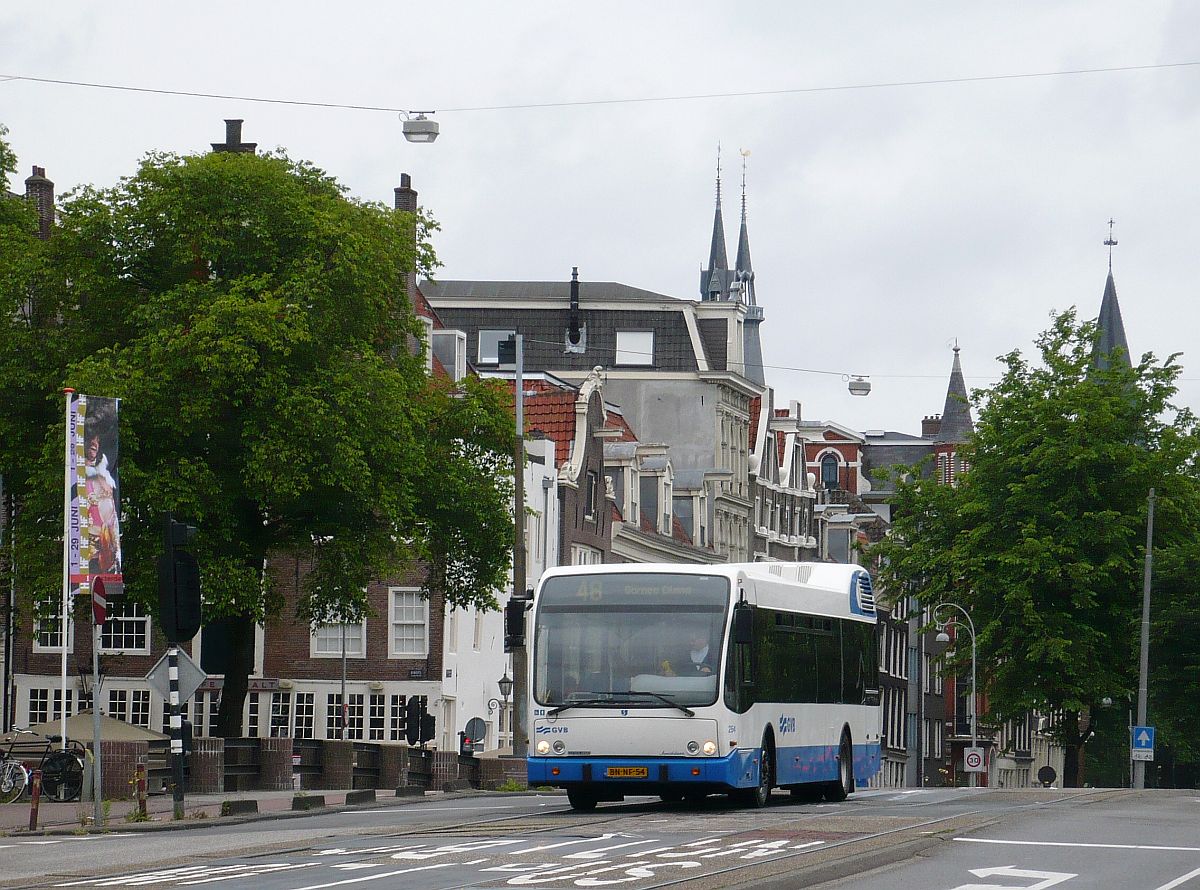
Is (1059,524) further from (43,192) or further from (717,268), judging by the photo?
(717,268)

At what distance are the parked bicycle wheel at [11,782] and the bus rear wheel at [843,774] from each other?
1197cm

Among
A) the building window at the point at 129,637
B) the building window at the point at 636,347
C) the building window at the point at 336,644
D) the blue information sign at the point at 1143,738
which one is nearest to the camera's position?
the blue information sign at the point at 1143,738

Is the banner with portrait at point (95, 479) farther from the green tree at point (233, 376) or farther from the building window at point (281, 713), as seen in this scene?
the building window at point (281, 713)

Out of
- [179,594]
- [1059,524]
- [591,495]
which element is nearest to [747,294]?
[591,495]

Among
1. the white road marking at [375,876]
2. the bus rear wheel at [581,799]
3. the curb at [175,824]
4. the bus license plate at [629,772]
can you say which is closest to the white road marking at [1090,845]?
the bus license plate at [629,772]

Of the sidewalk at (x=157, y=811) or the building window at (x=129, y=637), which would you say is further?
the building window at (x=129, y=637)

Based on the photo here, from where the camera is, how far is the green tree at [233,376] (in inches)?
1587

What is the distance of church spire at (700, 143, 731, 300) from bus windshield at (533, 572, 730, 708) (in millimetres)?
103155

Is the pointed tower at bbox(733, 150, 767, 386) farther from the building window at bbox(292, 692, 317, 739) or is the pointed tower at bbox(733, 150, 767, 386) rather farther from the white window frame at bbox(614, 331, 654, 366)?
the building window at bbox(292, 692, 317, 739)

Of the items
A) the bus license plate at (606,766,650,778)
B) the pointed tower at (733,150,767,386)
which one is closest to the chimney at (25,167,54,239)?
the bus license plate at (606,766,650,778)

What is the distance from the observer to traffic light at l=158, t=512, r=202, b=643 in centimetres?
2492

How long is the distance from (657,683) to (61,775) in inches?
464

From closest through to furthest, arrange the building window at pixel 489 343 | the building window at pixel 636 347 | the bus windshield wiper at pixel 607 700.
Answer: the bus windshield wiper at pixel 607 700 < the building window at pixel 489 343 < the building window at pixel 636 347

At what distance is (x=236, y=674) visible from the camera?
43.2m
